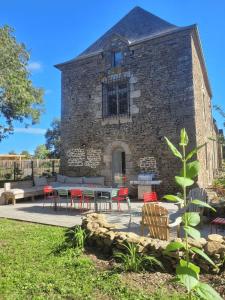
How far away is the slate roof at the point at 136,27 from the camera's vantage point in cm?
→ 1285

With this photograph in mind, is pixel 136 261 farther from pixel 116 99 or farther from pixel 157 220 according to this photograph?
pixel 116 99

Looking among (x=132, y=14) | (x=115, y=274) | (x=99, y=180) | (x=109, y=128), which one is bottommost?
(x=115, y=274)

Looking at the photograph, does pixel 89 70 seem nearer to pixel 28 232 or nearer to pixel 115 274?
pixel 28 232

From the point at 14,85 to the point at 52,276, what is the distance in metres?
11.1

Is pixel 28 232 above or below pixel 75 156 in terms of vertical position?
below

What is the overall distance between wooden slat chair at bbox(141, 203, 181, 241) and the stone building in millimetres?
6374

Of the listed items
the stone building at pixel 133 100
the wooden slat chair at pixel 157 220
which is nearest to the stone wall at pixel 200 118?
the stone building at pixel 133 100

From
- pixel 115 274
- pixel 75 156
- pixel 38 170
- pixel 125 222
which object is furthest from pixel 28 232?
pixel 38 170

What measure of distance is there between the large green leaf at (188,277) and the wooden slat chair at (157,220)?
3.02m

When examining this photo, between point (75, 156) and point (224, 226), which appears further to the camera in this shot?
point (75, 156)

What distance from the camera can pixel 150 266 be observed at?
395 centimetres

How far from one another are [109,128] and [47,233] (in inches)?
306

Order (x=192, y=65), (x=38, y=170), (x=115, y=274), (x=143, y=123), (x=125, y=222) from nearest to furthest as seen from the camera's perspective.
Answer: (x=115, y=274), (x=125, y=222), (x=192, y=65), (x=143, y=123), (x=38, y=170)

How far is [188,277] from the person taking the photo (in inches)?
78.4
